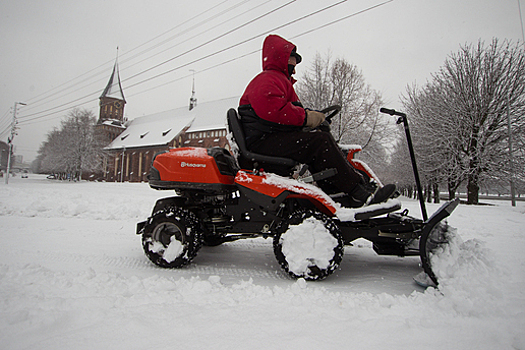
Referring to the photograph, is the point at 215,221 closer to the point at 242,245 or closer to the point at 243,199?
the point at 243,199

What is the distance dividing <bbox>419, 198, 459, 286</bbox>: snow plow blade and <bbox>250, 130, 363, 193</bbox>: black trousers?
647 mm

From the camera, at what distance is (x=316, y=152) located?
98.8 inches

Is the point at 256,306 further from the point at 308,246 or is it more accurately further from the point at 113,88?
the point at 113,88

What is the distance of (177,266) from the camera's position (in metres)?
2.66

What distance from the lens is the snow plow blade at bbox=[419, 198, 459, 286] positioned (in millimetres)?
2102

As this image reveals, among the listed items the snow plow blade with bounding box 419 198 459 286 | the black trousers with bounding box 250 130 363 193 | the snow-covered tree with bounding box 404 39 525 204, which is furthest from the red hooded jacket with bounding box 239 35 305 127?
the snow-covered tree with bounding box 404 39 525 204

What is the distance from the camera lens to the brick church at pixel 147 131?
53.6m

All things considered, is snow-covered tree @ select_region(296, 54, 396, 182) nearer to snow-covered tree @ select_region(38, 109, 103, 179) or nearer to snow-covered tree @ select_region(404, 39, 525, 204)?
snow-covered tree @ select_region(404, 39, 525, 204)

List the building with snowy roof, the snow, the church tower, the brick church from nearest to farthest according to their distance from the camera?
the snow < the building with snowy roof < the brick church < the church tower

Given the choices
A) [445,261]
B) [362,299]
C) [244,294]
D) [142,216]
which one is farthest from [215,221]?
[142,216]

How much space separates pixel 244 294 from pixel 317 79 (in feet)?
71.9

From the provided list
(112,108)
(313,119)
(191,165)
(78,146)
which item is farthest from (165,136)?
(313,119)

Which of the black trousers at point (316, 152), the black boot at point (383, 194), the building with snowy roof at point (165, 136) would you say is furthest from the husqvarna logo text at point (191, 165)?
the building with snowy roof at point (165, 136)

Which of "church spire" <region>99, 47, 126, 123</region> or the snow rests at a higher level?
"church spire" <region>99, 47, 126, 123</region>
